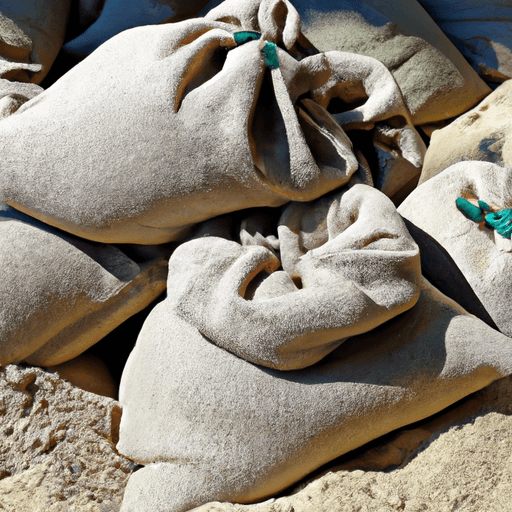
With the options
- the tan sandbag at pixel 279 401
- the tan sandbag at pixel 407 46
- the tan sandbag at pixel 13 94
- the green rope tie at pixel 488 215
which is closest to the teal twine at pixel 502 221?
the green rope tie at pixel 488 215

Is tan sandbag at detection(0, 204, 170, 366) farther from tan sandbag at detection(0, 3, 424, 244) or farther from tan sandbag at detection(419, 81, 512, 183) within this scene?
tan sandbag at detection(419, 81, 512, 183)

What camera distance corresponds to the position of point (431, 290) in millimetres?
1330

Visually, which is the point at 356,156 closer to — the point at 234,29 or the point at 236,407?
the point at 234,29

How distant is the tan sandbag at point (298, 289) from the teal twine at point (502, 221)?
237mm

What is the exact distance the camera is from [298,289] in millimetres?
1275

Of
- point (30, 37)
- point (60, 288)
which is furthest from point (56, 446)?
point (30, 37)

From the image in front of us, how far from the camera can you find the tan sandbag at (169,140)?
4.35 ft

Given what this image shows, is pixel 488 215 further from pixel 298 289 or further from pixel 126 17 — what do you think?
pixel 126 17

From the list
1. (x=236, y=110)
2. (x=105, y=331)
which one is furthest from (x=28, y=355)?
(x=236, y=110)

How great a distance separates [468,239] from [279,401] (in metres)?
Answer: 0.57

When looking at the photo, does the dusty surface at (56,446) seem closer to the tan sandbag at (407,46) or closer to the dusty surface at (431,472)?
the dusty surface at (431,472)

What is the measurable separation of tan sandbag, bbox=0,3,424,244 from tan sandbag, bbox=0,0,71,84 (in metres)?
0.47

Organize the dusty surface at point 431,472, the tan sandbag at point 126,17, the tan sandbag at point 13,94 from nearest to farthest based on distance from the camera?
the dusty surface at point 431,472
the tan sandbag at point 13,94
the tan sandbag at point 126,17

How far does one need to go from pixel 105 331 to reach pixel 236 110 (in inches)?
23.5
